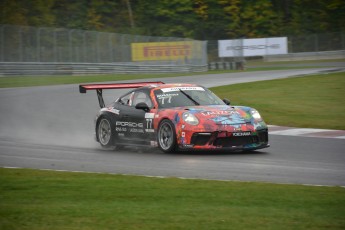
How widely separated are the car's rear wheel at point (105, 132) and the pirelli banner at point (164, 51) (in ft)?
102

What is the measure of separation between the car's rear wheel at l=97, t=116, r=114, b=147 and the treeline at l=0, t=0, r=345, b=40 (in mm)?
48026

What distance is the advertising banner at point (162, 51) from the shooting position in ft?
151

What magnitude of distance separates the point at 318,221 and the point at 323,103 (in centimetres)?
1580

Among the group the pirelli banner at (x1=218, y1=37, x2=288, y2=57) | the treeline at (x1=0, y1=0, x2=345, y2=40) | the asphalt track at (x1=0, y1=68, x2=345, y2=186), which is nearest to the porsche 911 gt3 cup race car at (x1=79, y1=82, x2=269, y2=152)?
the asphalt track at (x1=0, y1=68, x2=345, y2=186)

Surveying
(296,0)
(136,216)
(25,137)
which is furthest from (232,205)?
(296,0)

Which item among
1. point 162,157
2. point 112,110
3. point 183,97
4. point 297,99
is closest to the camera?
point 162,157

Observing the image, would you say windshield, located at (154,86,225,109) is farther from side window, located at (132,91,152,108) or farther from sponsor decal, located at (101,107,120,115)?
sponsor decal, located at (101,107,120,115)

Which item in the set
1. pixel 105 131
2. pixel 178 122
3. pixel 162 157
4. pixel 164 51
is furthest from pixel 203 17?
pixel 162 157

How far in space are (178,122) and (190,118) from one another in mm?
210

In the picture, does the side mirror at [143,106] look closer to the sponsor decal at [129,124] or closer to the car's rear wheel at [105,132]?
the sponsor decal at [129,124]

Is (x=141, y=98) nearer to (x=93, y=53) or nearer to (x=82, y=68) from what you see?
(x=82, y=68)

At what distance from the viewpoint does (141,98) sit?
1401 centimetres

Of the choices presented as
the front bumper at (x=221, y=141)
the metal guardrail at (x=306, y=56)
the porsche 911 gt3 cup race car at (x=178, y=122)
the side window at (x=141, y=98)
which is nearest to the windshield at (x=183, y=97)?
the porsche 911 gt3 cup race car at (x=178, y=122)

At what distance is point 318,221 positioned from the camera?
21.7 ft
